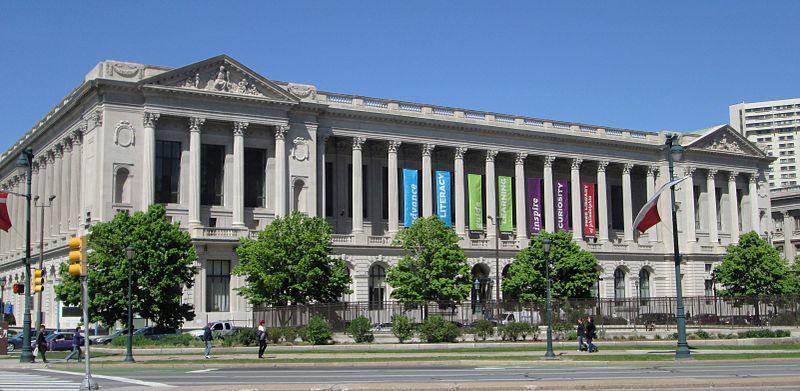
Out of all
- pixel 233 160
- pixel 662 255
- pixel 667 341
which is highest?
pixel 233 160

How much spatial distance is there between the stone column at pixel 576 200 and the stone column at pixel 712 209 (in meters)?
19.8

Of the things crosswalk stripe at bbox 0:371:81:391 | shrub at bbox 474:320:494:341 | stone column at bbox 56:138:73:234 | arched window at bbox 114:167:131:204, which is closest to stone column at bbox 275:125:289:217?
arched window at bbox 114:167:131:204

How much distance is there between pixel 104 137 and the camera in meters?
80.4

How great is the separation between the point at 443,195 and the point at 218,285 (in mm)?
27382

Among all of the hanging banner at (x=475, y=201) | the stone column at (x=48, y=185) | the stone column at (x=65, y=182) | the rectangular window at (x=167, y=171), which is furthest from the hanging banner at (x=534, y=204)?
the stone column at (x=48, y=185)

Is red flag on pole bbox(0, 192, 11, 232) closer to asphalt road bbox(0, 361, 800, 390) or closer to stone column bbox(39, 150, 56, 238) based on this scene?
asphalt road bbox(0, 361, 800, 390)

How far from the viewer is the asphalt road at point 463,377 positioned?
1121 inches

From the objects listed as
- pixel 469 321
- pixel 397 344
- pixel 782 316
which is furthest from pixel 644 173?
pixel 397 344

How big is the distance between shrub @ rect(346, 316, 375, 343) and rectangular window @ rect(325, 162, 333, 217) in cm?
3923

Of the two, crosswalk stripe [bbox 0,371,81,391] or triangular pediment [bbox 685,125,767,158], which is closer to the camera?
crosswalk stripe [bbox 0,371,81,391]

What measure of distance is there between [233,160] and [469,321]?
34.1 metres

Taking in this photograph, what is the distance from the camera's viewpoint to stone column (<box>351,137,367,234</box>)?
94.8 meters

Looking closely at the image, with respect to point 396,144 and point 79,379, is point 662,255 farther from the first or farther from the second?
point 79,379

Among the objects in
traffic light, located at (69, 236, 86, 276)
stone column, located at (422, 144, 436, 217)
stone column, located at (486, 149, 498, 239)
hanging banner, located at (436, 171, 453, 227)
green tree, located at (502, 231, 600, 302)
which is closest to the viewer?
traffic light, located at (69, 236, 86, 276)
